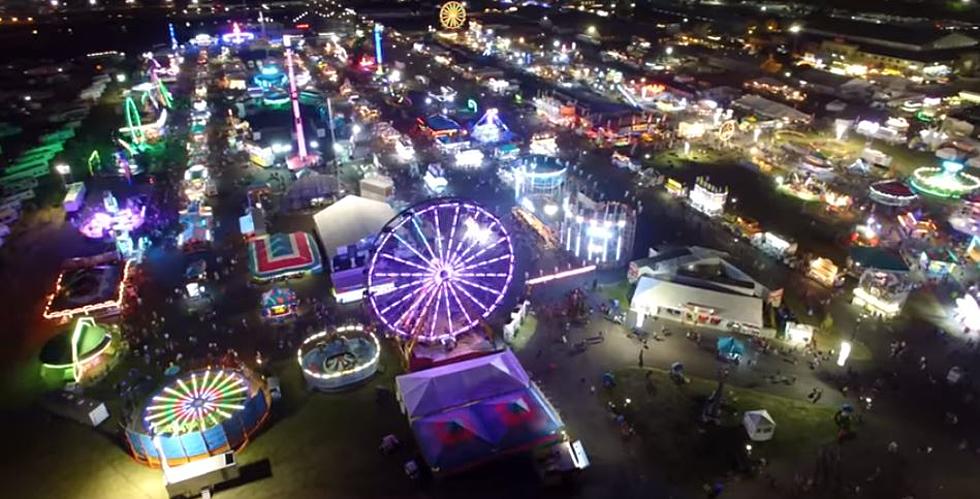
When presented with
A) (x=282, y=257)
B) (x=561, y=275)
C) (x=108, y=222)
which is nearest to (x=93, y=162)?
(x=108, y=222)

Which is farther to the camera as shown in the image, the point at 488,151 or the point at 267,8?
the point at 267,8

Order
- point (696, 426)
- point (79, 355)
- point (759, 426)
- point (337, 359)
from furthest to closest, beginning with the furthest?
point (337, 359) < point (79, 355) < point (696, 426) < point (759, 426)

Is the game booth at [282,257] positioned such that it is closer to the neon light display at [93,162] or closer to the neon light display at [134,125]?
the neon light display at [93,162]

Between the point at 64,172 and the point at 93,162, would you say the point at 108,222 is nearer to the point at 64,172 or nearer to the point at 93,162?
the point at 64,172

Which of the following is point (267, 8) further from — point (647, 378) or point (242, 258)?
point (647, 378)

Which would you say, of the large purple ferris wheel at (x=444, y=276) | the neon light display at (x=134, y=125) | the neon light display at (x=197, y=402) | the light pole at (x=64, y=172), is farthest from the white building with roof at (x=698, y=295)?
the neon light display at (x=134, y=125)

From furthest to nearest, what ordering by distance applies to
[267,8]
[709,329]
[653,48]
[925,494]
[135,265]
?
1. [267,8]
2. [653,48]
3. [135,265]
4. [709,329]
5. [925,494]

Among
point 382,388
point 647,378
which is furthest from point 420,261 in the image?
point 647,378
